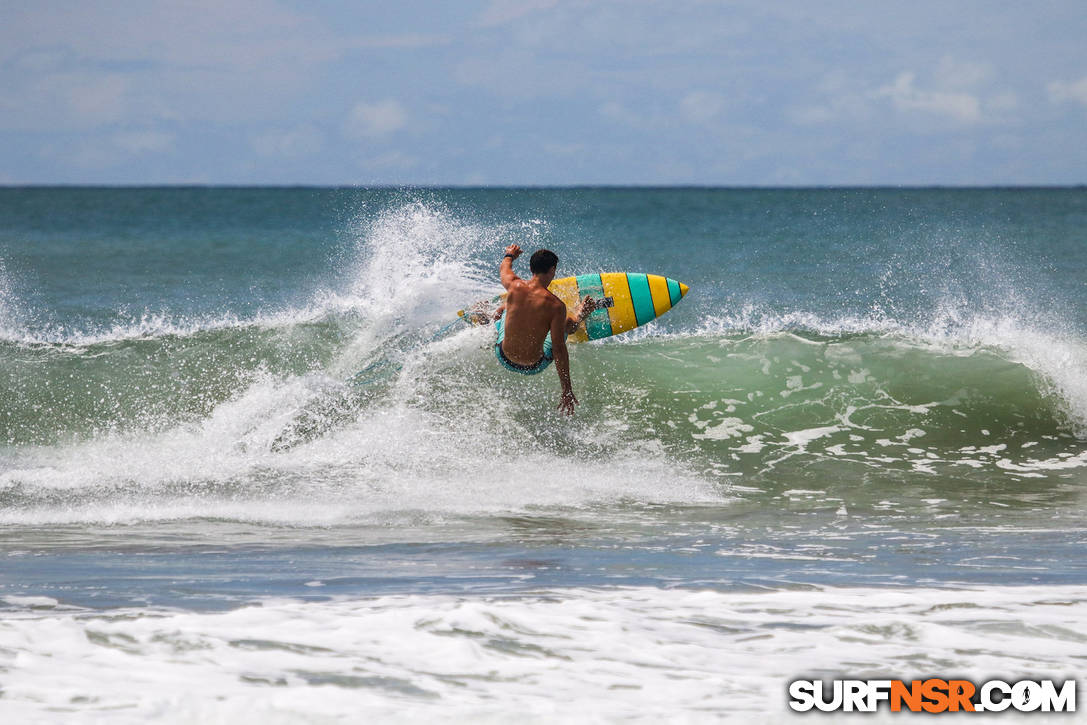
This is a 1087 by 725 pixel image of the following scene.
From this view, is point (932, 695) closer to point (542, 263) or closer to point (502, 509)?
point (502, 509)

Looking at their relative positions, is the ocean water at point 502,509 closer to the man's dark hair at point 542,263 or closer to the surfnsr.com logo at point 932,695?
the surfnsr.com logo at point 932,695

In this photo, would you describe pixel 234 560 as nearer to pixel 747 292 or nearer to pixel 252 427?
pixel 252 427

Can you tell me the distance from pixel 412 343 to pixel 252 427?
7.30 feet

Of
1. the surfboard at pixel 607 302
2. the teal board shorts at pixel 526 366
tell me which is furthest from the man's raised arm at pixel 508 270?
the surfboard at pixel 607 302

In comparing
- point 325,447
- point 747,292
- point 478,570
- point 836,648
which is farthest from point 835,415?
point 747,292

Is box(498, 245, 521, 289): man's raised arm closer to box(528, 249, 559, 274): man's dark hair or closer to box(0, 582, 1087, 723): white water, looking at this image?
box(528, 249, 559, 274): man's dark hair

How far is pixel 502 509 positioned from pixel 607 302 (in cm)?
284

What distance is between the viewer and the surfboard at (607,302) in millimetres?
10117

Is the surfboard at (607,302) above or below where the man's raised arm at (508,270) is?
below

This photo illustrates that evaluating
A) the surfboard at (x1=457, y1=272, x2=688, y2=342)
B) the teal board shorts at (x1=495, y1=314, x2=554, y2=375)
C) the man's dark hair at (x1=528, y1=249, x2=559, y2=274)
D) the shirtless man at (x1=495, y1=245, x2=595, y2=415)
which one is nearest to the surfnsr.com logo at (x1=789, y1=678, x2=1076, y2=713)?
the shirtless man at (x1=495, y1=245, x2=595, y2=415)

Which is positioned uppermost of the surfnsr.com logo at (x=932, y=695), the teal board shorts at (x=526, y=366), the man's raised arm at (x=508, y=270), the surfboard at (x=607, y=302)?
the man's raised arm at (x=508, y=270)

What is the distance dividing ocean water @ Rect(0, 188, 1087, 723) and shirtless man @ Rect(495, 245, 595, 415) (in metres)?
0.79

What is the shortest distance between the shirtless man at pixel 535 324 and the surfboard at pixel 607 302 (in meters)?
0.70

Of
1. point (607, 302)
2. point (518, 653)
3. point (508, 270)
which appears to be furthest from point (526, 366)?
point (518, 653)
